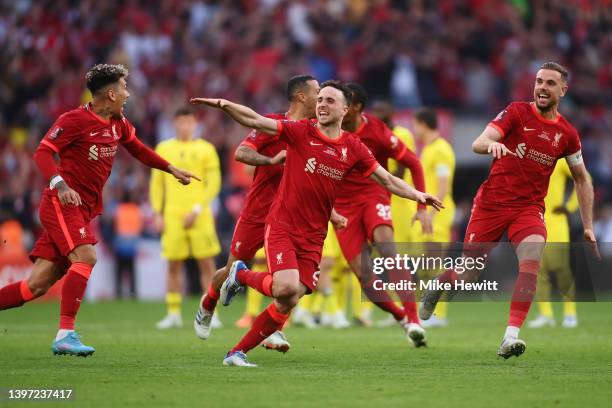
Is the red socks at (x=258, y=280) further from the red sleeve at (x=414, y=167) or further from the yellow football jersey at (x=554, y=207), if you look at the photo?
the yellow football jersey at (x=554, y=207)

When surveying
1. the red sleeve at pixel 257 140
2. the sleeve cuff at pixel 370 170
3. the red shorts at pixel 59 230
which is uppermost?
the red sleeve at pixel 257 140

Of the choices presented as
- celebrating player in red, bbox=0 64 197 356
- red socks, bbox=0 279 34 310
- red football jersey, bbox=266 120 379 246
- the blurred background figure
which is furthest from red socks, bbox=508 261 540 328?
the blurred background figure

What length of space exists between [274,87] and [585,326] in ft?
36.3

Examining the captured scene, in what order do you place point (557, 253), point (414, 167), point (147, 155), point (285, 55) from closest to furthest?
1. point (147, 155)
2. point (414, 167)
3. point (557, 253)
4. point (285, 55)

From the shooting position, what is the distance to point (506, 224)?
1114 centimetres

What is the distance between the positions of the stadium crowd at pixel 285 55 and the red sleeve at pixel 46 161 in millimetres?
13414

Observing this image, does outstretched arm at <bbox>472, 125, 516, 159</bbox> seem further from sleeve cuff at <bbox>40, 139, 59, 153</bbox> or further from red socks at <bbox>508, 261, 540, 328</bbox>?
sleeve cuff at <bbox>40, 139, 59, 153</bbox>

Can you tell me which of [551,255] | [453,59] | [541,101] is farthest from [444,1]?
[541,101]

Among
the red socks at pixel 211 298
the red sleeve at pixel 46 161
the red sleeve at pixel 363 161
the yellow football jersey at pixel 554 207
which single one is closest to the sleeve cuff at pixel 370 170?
the red sleeve at pixel 363 161

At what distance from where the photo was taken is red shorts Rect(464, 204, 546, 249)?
10.9 metres

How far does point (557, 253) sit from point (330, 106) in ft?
25.6

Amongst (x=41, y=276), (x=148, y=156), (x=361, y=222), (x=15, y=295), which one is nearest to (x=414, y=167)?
(x=361, y=222)

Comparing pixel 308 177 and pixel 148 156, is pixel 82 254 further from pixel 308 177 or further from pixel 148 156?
pixel 308 177

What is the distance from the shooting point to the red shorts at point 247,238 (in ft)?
38.5
